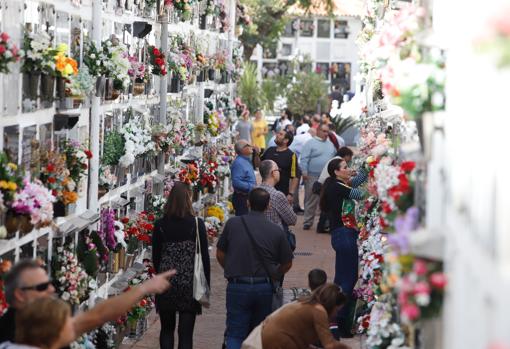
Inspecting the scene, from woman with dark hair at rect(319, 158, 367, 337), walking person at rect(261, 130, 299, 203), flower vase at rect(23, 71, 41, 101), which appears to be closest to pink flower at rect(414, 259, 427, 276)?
flower vase at rect(23, 71, 41, 101)

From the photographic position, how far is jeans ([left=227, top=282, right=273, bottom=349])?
459 inches

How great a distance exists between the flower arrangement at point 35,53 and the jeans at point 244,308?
9.12 ft

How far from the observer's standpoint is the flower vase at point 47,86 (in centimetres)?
1054

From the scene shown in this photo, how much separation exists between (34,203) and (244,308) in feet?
9.03

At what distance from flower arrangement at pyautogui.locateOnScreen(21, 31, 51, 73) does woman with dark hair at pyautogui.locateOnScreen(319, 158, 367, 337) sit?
5.13 meters

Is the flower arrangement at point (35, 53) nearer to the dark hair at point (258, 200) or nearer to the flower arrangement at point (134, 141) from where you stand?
the dark hair at point (258, 200)

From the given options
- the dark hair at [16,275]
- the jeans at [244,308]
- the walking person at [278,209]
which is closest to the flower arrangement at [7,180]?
the dark hair at [16,275]

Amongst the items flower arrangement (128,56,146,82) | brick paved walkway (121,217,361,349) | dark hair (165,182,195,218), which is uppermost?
flower arrangement (128,56,146,82)

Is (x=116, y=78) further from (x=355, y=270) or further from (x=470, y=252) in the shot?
(x=470, y=252)

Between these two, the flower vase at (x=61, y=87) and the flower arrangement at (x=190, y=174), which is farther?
the flower arrangement at (x=190, y=174)

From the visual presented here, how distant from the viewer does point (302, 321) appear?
10.4 m

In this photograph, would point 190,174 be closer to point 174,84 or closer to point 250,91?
point 174,84

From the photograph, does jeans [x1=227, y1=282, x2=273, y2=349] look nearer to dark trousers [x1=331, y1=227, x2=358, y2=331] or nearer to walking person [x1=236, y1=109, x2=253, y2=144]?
dark trousers [x1=331, y1=227, x2=358, y2=331]

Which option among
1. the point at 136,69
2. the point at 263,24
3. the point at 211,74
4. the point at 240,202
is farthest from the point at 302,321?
the point at 263,24
